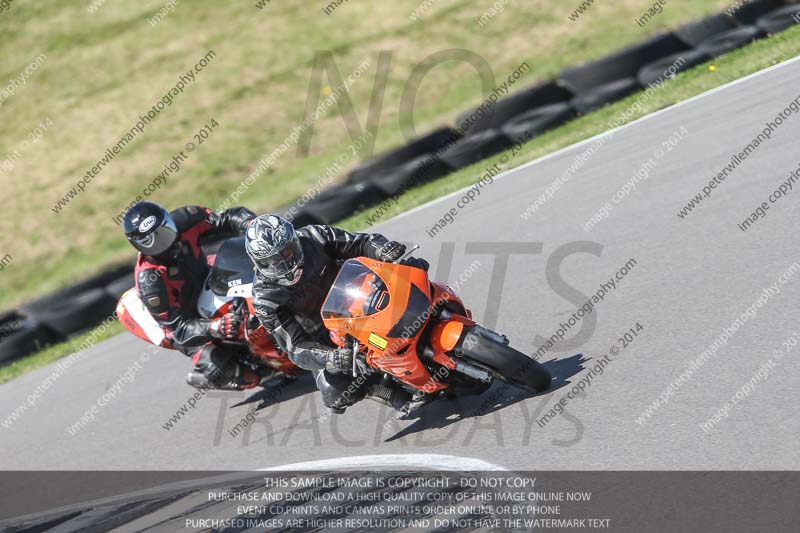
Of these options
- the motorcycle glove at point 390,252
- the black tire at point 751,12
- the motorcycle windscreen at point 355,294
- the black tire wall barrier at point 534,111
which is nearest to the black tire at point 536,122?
the black tire wall barrier at point 534,111

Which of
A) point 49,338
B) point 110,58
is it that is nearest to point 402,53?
point 110,58

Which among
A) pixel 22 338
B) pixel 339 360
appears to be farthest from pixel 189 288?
pixel 22 338

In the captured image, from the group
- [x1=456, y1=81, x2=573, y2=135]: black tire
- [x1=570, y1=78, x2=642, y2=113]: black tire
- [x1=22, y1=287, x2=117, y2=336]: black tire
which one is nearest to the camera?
[x1=22, y1=287, x2=117, y2=336]: black tire

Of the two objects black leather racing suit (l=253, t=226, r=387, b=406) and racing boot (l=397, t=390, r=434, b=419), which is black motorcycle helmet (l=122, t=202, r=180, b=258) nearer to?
black leather racing suit (l=253, t=226, r=387, b=406)

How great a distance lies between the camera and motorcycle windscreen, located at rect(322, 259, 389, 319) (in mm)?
6363

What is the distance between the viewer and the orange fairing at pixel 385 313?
6.29 meters

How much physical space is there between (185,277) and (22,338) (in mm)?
6322

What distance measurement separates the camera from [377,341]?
633cm

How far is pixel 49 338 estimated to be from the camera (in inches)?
558

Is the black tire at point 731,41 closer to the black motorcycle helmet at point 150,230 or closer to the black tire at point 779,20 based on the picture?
the black tire at point 779,20

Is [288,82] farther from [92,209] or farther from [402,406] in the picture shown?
[402,406]

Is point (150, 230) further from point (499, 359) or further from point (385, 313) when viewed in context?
point (499, 359)

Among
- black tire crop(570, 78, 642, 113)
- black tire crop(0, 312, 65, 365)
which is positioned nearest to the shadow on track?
black tire crop(570, 78, 642, 113)

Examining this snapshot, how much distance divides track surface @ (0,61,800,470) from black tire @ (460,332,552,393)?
0.25 metres
